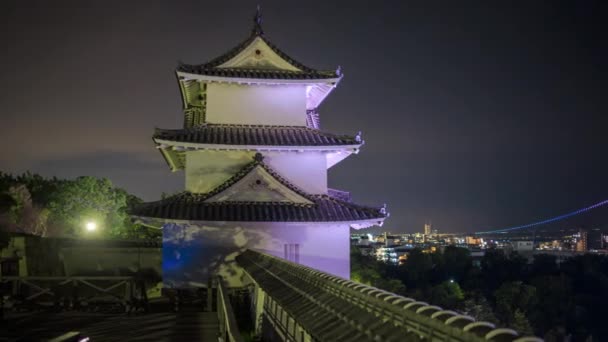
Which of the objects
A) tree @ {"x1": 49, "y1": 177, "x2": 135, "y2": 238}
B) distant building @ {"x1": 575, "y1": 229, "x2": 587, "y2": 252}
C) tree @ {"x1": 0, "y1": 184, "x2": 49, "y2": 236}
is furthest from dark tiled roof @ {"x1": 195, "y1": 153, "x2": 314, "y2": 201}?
distant building @ {"x1": 575, "y1": 229, "x2": 587, "y2": 252}

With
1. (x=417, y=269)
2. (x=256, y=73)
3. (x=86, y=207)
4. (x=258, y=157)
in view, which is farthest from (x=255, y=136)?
(x=417, y=269)

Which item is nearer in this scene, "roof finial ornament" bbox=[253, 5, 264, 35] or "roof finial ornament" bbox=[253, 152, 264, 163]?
"roof finial ornament" bbox=[253, 152, 264, 163]

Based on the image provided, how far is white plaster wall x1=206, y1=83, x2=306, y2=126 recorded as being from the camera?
63.5 ft

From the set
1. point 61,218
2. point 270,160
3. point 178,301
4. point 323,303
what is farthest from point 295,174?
point 61,218

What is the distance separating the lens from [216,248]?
17734mm

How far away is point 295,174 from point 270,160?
1.06m

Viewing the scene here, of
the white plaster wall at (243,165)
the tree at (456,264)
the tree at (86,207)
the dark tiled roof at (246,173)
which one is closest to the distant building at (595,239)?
the tree at (456,264)

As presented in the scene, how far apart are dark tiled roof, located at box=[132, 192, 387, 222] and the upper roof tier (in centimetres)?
451

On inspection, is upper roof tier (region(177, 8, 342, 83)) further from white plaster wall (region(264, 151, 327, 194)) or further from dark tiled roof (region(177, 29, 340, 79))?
white plaster wall (region(264, 151, 327, 194))

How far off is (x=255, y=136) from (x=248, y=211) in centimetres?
298

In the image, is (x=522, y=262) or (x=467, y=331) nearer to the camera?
(x=467, y=331)

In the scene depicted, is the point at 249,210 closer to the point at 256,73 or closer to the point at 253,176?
the point at 253,176

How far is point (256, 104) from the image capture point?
19594mm

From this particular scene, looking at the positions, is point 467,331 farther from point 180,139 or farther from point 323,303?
point 180,139
